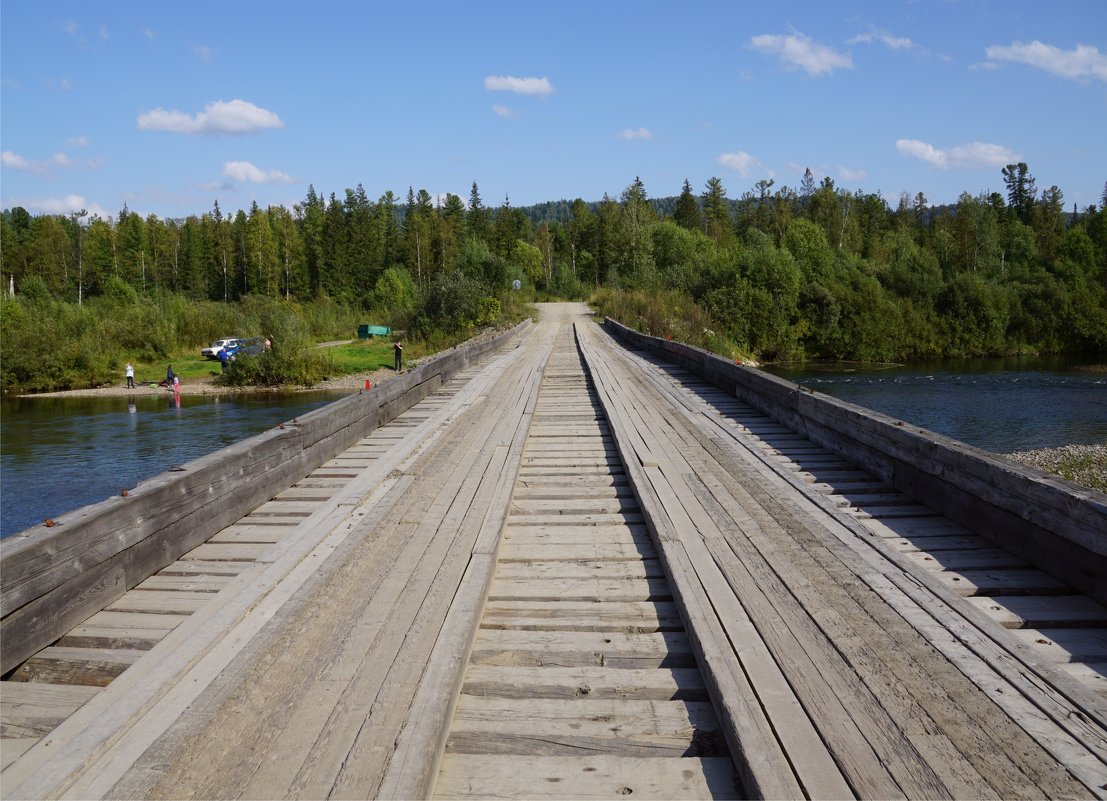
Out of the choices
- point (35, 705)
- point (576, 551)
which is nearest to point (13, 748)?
point (35, 705)

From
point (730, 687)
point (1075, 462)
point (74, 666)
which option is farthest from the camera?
point (1075, 462)

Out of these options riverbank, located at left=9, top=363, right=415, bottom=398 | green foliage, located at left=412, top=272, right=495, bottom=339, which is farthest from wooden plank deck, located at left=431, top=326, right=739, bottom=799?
green foliage, located at left=412, top=272, right=495, bottom=339

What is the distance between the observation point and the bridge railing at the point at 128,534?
2.85m

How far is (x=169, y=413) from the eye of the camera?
3170 cm

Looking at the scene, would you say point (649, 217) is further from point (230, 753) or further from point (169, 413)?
point (230, 753)

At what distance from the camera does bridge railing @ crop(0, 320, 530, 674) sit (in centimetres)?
285

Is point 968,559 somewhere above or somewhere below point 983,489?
below

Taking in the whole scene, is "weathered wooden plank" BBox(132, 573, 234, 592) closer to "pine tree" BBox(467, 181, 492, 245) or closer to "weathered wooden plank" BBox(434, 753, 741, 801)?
"weathered wooden plank" BBox(434, 753, 741, 801)

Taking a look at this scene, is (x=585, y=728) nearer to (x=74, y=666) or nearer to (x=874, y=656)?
(x=874, y=656)

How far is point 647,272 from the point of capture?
4944 cm

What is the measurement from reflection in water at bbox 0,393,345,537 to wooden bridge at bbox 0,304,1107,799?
10407mm

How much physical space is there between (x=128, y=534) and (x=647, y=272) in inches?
1872

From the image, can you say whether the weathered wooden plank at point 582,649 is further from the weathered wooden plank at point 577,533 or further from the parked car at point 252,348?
the parked car at point 252,348

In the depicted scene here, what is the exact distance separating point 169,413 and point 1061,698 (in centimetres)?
3451
